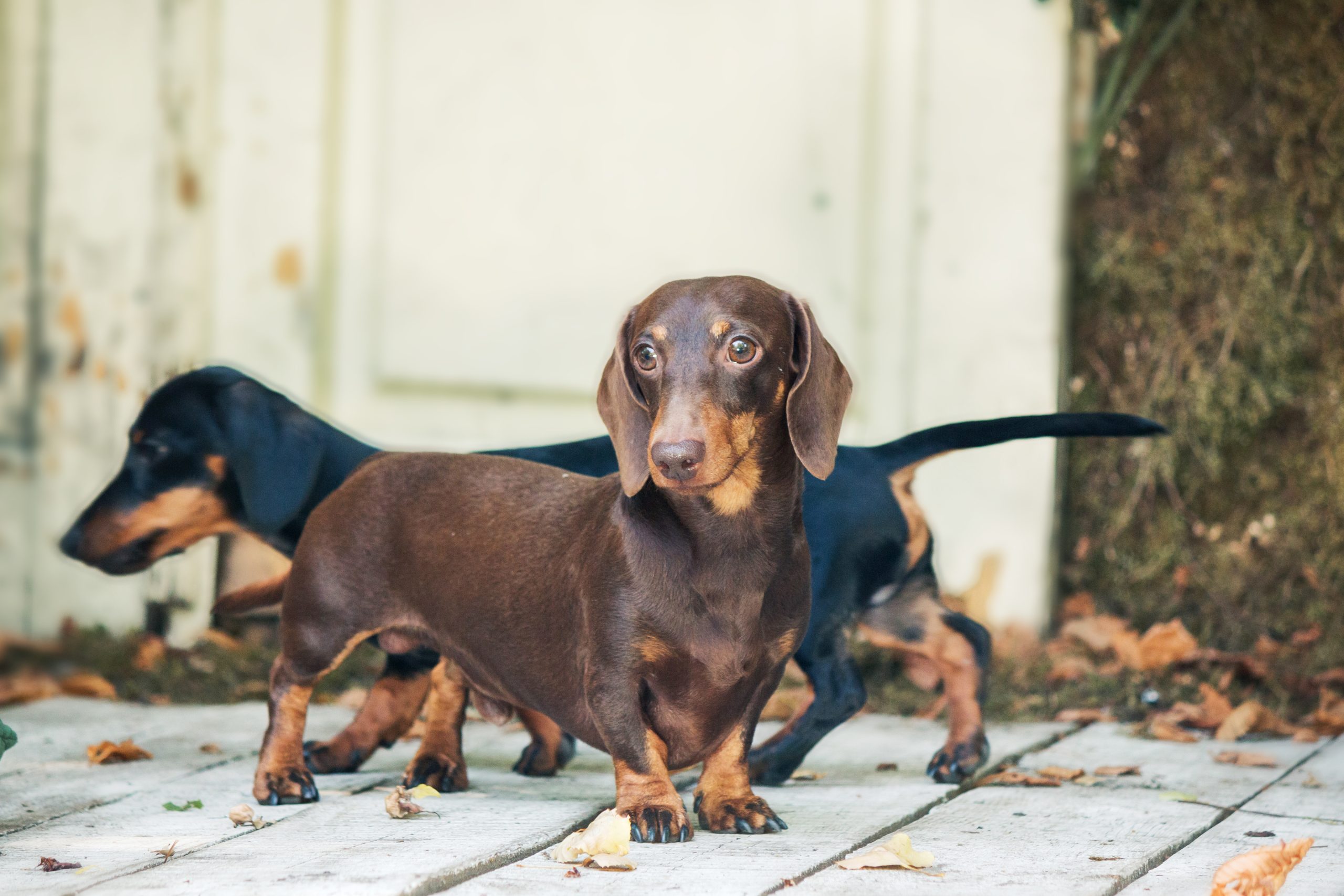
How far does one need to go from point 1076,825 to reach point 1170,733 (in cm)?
106

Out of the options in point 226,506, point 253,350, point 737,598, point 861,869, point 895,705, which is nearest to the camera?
point 861,869

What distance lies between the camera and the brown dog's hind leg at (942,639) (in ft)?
10.7

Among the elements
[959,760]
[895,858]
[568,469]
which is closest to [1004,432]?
[959,760]

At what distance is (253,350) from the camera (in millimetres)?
4609

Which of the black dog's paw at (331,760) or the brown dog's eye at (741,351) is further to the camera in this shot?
the black dog's paw at (331,760)

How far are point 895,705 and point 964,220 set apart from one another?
1.59 metres

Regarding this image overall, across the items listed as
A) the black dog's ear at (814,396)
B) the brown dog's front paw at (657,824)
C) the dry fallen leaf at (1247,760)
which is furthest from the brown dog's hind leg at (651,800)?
the dry fallen leaf at (1247,760)

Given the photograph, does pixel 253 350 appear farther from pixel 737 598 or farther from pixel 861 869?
pixel 861 869

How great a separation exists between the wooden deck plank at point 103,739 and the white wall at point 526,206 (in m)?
0.90

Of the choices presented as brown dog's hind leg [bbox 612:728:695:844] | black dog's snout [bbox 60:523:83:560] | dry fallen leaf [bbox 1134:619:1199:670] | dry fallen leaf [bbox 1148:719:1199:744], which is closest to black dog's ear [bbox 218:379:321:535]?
black dog's snout [bbox 60:523:83:560]

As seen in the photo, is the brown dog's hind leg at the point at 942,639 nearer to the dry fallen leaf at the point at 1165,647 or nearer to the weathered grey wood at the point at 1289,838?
the weathered grey wood at the point at 1289,838

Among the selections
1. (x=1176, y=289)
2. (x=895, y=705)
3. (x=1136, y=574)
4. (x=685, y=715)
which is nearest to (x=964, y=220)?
(x=1176, y=289)

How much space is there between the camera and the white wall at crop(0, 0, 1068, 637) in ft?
15.1

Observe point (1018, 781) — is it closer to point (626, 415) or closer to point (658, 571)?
point (658, 571)
